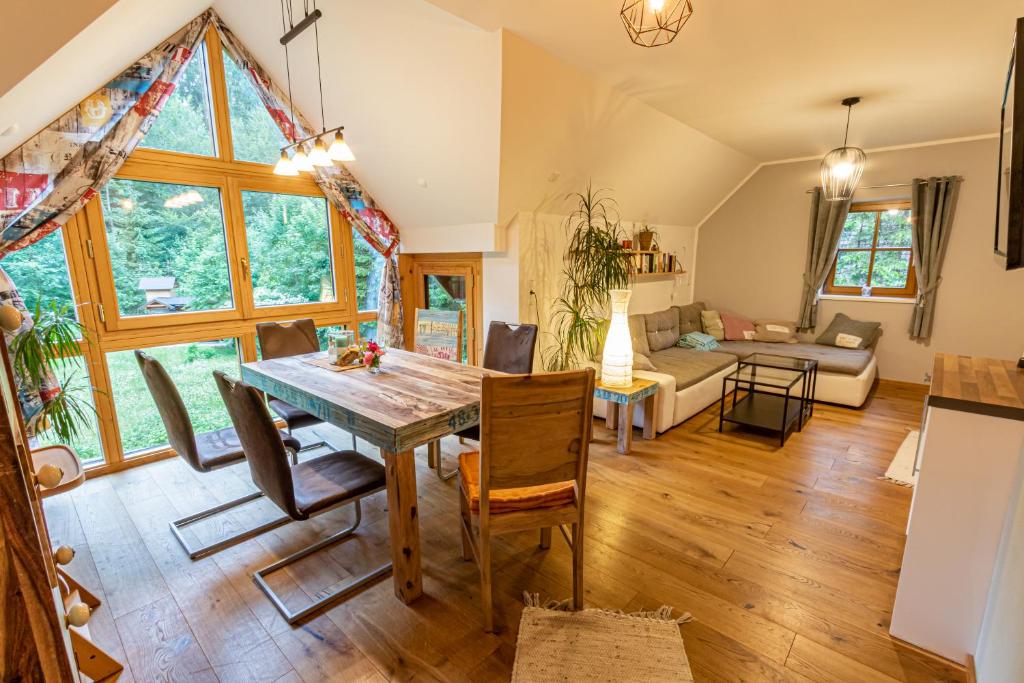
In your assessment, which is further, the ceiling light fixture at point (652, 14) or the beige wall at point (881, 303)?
the beige wall at point (881, 303)

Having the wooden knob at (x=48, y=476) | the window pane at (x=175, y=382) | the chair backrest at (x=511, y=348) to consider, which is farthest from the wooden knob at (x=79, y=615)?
the window pane at (x=175, y=382)

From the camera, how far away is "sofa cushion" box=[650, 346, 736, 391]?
389 centimetres

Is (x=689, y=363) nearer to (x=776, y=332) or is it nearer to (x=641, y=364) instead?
(x=641, y=364)

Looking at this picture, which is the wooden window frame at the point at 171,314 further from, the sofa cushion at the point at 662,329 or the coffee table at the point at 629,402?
the sofa cushion at the point at 662,329

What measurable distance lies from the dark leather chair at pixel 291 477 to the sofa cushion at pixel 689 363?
270cm

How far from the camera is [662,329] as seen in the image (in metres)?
4.96

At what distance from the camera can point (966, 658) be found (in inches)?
62.9

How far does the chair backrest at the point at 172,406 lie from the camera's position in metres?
2.01

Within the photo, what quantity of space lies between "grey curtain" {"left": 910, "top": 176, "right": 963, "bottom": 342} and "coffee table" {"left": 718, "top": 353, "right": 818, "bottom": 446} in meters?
1.44

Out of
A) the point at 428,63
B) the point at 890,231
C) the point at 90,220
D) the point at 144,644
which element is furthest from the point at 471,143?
the point at 890,231

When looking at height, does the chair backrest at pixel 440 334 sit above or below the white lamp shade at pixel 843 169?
below

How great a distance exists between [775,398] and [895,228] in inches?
97.9

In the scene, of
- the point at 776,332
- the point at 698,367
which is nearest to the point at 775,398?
the point at 698,367

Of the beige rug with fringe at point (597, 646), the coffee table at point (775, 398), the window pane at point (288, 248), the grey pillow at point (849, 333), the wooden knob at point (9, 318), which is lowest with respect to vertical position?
the beige rug with fringe at point (597, 646)
